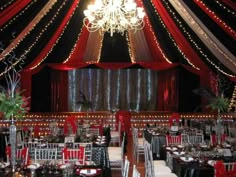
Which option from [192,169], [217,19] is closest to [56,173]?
[192,169]

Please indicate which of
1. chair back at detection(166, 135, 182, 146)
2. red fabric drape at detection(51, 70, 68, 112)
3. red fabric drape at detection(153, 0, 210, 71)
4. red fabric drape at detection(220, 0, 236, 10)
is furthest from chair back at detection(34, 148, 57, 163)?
red fabric drape at detection(51, 70, 68, 112)

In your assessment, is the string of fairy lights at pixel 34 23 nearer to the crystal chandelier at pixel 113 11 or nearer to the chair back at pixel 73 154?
the crystal chandelier at pixel 113 11

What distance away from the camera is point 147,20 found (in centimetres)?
1207

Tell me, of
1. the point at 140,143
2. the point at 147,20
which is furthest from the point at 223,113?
the point at 140,143

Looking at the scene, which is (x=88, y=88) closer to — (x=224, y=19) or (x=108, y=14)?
(x=108, y=14)

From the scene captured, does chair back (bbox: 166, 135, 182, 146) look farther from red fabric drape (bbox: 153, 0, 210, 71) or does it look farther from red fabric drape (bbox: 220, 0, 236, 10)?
red fabric drape (bbox: 153, 0, 210, 71)

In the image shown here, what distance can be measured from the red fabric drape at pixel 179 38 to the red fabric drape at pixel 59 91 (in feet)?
20.1

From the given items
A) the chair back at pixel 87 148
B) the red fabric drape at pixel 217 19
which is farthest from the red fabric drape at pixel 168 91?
the chair back at pixel 87 148

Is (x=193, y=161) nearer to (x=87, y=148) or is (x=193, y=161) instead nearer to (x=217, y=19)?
(x=87, y=148)

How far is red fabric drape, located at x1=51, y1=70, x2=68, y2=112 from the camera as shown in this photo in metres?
17.9

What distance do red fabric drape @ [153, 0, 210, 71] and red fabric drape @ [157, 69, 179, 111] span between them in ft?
9.55

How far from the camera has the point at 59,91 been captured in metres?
18.0

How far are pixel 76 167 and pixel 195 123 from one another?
768cm

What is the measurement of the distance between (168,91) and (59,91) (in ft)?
14.9
